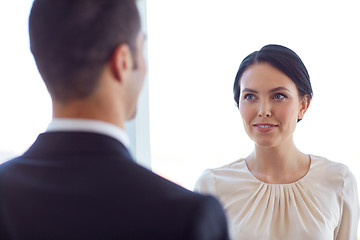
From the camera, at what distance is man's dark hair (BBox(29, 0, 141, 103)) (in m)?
0.75

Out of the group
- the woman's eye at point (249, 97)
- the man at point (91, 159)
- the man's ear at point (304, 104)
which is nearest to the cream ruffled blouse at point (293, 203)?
the man's ear at point (304, 104)

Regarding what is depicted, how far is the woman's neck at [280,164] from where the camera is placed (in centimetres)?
200

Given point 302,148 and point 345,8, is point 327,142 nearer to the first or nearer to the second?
point 302,148

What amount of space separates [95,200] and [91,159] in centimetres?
8

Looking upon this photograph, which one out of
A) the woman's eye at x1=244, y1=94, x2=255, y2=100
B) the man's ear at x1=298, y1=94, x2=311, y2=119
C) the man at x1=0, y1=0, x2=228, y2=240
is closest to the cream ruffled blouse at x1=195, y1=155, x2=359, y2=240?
the man's ear at x1=298, y1=94, x2=311, y2=119

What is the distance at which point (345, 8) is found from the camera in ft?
7.63

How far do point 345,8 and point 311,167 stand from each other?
895 mm

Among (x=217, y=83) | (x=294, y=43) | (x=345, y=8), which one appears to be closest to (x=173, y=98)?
(x=217, y=83)

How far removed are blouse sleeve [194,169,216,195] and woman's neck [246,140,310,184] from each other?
7.8 inches

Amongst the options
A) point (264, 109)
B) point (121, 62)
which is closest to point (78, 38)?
point (121, 62)

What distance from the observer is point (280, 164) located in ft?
6.63

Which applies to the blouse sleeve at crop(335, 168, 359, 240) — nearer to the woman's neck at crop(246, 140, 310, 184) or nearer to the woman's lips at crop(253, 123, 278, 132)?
the woman's neck at crop(246, 140, 310, 184)

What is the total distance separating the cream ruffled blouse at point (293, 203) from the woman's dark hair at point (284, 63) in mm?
373

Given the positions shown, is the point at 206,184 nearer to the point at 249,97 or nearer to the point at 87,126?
the point at 249,97
